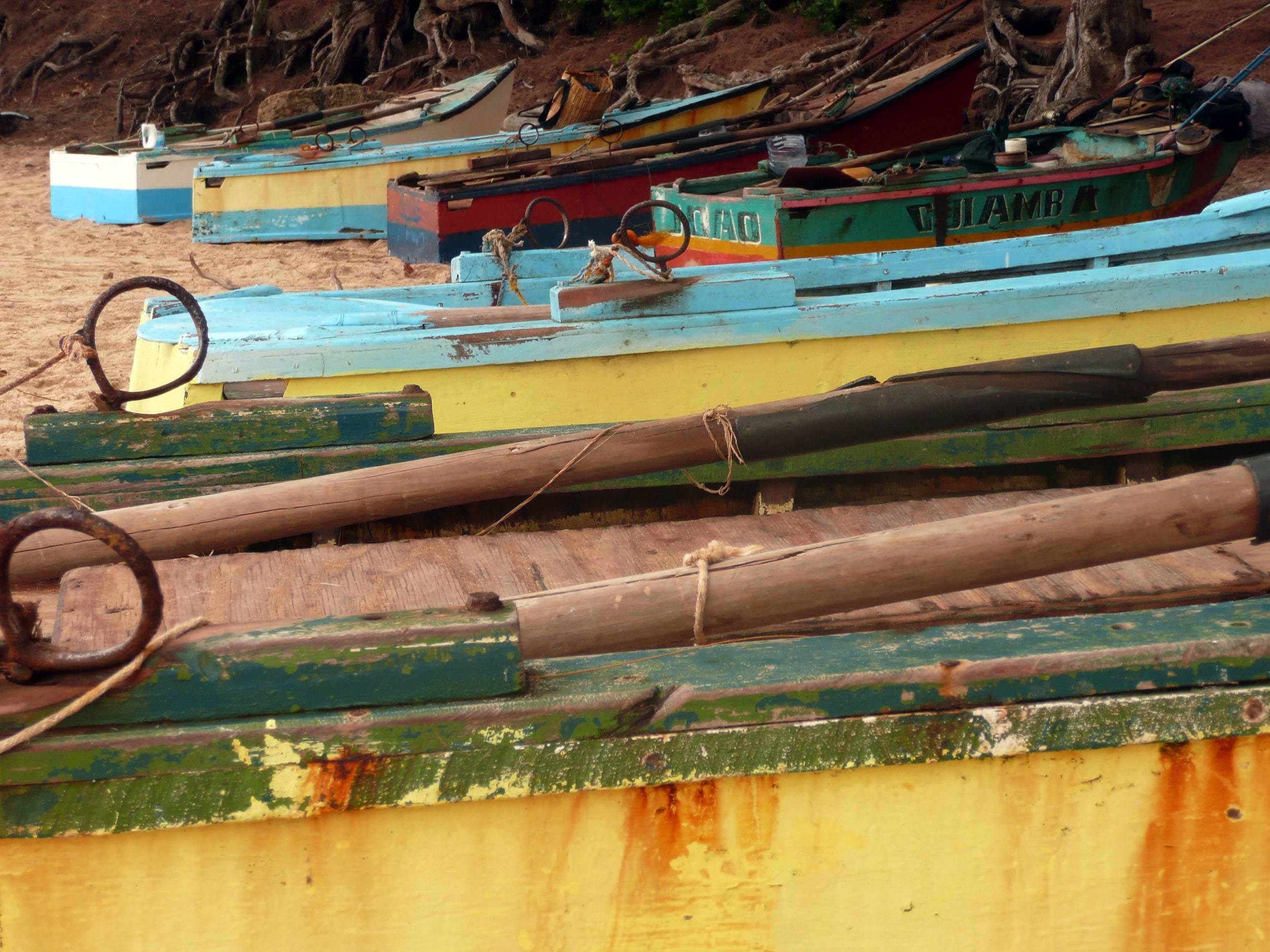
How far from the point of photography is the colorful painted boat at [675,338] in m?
3.57

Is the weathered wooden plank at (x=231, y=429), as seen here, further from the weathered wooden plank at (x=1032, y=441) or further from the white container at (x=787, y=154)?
the white container at (x=787, y=154)

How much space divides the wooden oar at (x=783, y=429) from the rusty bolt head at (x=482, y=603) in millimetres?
895

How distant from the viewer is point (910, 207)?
5625mm

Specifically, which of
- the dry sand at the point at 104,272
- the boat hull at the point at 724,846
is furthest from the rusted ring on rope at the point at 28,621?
the dry sand at the point at 104,272

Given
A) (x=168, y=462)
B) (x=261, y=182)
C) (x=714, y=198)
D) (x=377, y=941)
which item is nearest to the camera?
(x=377, y=941)

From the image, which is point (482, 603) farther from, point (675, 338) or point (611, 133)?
point (611, 133)

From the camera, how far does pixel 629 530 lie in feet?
9.02

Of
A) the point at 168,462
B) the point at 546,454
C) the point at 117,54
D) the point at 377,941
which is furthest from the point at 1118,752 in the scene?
the point at 117,54

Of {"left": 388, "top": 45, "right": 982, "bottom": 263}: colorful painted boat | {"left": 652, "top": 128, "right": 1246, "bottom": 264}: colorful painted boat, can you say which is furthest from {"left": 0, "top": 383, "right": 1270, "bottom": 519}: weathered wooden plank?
{"left": 388, "top": 45, "right": 982, "bottom": 263}: colorful painted boat

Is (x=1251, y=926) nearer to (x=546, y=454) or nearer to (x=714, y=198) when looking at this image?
(x=546, y=454)

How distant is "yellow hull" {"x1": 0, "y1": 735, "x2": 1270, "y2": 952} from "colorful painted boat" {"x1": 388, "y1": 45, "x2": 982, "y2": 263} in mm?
6647

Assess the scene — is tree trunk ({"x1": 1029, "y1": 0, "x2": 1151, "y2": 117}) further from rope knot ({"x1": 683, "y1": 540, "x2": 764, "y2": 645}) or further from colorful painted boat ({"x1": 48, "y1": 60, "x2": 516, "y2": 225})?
rope knot ({"x1": 683, "y1": 540, "x2": 764, "y2": 645})

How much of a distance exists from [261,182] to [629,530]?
8.00 metres

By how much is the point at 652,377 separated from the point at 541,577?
1.32 meters
